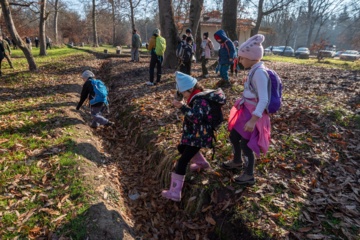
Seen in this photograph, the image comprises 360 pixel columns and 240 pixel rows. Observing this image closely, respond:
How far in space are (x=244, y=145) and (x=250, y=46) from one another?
4.52 ft

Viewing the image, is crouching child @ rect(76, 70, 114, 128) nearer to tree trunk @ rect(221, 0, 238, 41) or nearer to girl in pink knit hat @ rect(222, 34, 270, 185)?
girl in pink knit hat @ rect(222, 34, 270, 185)

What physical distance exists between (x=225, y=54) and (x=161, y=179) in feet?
18.5

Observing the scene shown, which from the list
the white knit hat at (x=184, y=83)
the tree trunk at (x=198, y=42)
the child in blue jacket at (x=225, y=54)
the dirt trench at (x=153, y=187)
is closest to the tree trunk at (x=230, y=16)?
the tree trunk at (x=198, y=42)

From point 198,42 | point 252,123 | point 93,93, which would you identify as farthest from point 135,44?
point 252,123

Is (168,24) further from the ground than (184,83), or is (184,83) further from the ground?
(168,24)

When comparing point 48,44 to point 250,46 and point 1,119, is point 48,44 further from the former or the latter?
point 250,46

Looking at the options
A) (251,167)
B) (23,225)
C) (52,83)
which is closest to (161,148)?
(251,167)

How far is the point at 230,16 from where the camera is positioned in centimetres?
1441

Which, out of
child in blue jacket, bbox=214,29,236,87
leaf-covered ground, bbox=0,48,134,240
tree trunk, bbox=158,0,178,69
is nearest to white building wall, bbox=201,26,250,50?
tree trunk, bbox=158,0,178,69

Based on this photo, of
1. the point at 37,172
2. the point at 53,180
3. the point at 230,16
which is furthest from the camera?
the point at 230,16

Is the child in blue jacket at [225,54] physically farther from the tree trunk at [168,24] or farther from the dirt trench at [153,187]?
the tree trunk at [168,24]

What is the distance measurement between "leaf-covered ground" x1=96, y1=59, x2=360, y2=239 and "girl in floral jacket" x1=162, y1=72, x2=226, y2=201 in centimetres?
60

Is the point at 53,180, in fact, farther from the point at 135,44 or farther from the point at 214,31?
the point at 214,31

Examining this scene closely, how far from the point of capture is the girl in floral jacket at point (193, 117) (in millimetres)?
3408
